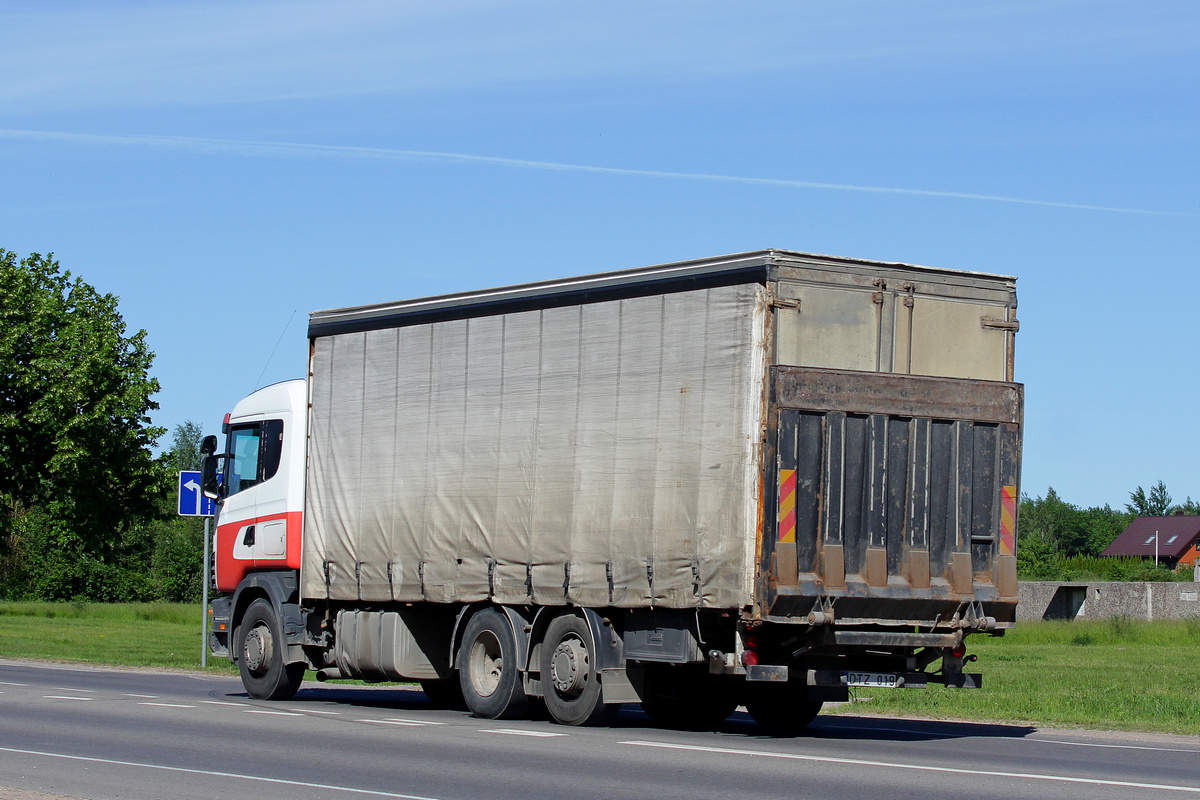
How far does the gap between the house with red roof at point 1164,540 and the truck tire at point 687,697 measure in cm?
11507

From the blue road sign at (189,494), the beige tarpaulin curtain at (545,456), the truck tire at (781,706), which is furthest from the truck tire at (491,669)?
the blue road sign at (189,494)

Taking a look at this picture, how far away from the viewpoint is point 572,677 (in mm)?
14492

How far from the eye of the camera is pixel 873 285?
1375cm

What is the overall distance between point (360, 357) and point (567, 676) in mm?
4819

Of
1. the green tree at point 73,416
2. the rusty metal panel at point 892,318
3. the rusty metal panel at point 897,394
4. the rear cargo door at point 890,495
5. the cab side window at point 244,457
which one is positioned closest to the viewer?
the rear cargo door at point 890,495

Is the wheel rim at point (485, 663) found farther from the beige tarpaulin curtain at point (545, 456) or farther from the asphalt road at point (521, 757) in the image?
the beige tarpaulin curtain at point (545, 456)

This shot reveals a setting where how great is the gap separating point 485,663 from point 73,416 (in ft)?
111

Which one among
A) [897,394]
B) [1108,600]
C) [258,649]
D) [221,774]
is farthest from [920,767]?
[1108,600]

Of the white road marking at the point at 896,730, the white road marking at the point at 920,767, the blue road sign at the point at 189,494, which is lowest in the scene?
the white road marking at the point at 896,730

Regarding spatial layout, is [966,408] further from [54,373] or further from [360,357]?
[54,373]

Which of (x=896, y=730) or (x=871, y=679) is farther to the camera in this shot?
(x=896, y=730)

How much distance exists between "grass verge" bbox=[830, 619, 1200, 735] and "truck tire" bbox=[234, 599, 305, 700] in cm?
652

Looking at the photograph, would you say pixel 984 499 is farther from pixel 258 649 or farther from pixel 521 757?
pixel 258 649

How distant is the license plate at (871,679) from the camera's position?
44.1 feet
